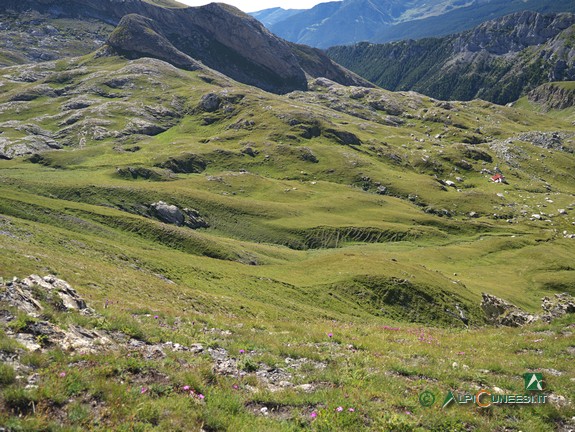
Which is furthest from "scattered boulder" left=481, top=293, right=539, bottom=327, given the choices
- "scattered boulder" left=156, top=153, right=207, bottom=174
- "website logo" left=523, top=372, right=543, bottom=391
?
"scattered boulder" left=156, top=153, right=207, bottom=174

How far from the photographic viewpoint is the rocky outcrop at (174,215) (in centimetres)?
10038

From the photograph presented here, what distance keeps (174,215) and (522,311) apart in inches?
3272

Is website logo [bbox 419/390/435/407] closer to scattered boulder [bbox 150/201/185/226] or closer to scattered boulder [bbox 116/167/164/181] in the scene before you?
scattered boulder [bbox 150/201/185/226]

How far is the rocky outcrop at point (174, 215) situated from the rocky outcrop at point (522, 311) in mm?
76480

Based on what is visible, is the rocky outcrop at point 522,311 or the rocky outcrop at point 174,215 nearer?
the rocky outcrop at point 522,311

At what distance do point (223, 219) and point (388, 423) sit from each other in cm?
10542

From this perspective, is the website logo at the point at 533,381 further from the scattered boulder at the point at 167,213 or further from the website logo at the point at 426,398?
the scattered boulder at the point at 167,213

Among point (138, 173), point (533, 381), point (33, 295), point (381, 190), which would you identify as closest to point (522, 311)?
point (533, 381)

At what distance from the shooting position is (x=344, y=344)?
20406 millimetres

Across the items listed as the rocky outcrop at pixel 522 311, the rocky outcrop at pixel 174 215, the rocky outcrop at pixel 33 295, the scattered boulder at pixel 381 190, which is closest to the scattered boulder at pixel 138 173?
the rocky outcrop at pixel 174 215

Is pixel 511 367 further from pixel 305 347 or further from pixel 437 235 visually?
pixel 437 235

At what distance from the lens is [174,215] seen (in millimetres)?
101250

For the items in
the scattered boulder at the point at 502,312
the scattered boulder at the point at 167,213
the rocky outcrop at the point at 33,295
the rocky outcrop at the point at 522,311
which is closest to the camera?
the rocky outcrop at the point at 33,295

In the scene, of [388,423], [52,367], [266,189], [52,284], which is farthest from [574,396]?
[266,189]
